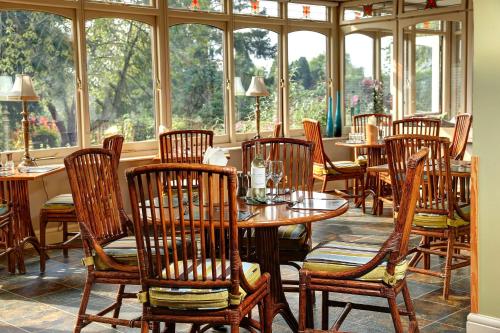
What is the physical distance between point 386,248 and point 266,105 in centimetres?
558

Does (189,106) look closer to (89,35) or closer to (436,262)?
(89,35)

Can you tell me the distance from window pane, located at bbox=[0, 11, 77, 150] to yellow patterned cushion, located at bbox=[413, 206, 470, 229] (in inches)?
141

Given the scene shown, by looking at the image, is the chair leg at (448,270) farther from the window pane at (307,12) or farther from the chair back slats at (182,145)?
the window pane at (307,12)

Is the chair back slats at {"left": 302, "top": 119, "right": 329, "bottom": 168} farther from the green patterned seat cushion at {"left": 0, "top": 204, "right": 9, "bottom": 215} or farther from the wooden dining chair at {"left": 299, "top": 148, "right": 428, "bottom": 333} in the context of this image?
the wooden dining chair at {"left": 299, "top": 148, "right": 428, "bottom": 333}

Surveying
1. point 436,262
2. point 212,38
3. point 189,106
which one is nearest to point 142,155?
point 189,106

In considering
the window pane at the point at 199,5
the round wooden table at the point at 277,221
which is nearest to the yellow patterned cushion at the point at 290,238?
the round wooden table at the point at 277,221

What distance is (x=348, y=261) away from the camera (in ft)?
10.6

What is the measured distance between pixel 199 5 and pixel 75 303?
4.19 metres

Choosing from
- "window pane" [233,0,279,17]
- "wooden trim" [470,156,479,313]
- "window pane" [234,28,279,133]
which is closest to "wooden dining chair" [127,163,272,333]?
"wooden trim" [470,156,479,313]

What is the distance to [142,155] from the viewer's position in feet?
23.3

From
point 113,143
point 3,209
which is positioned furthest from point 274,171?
point 3,209

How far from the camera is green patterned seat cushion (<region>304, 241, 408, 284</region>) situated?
3115 millimetres

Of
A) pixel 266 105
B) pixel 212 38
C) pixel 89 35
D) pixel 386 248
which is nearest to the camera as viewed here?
pixel 386 248

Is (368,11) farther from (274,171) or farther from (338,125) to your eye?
(274,171)
